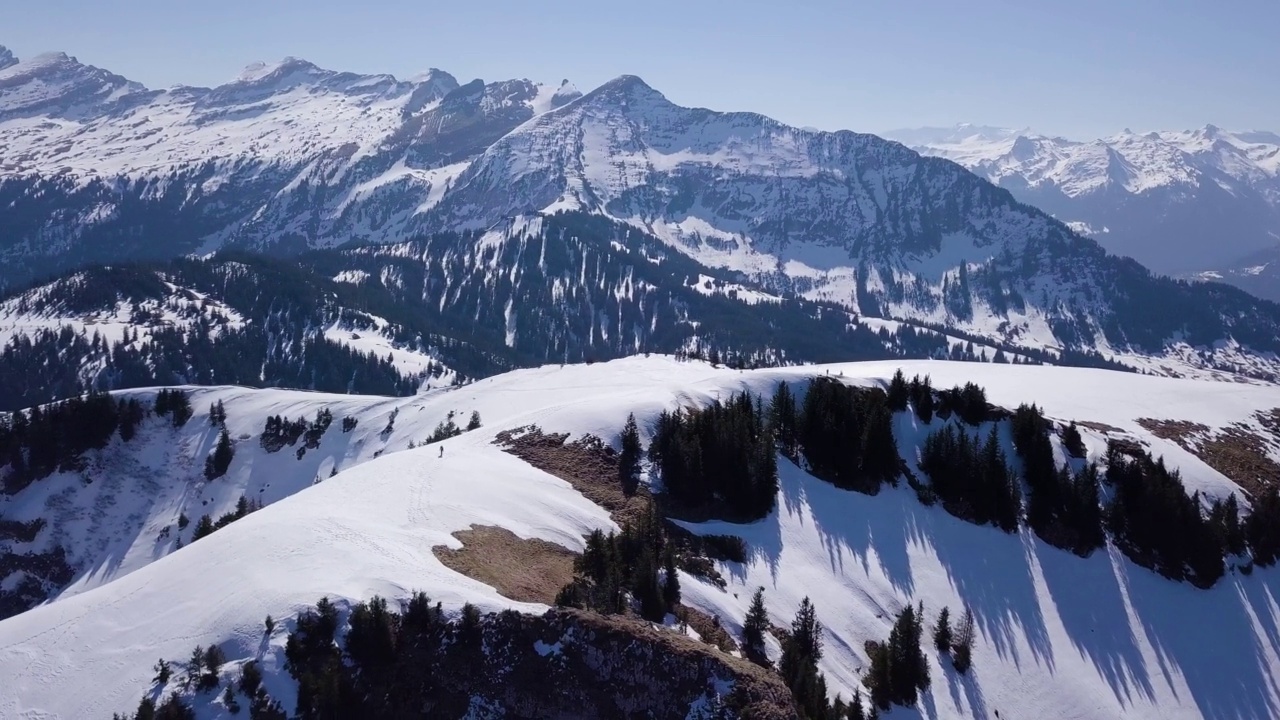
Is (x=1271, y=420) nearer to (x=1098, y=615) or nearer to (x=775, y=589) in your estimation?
(x=1098, y=615)

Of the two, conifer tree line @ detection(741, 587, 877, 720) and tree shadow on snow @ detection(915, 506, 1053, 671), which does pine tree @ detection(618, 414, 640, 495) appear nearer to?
conifer tree line @ detection(741, 587, 877, 720)

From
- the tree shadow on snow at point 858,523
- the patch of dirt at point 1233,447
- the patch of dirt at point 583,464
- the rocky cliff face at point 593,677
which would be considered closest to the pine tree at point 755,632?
the rocky cliff face at point 593,677

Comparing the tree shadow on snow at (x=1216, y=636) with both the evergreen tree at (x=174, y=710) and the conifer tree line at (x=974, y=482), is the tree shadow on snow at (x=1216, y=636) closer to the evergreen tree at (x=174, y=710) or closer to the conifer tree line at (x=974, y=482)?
the conifer tree line at (x=974, y=482)

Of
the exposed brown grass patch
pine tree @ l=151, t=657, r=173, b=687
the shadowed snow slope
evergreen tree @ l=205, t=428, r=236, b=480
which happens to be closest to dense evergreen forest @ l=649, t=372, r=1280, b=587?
the shadowed snow slope

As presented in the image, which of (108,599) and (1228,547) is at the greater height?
(108,599)

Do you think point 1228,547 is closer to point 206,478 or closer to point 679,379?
point 679,379

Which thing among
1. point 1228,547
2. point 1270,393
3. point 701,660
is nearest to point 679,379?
point 1228,547
